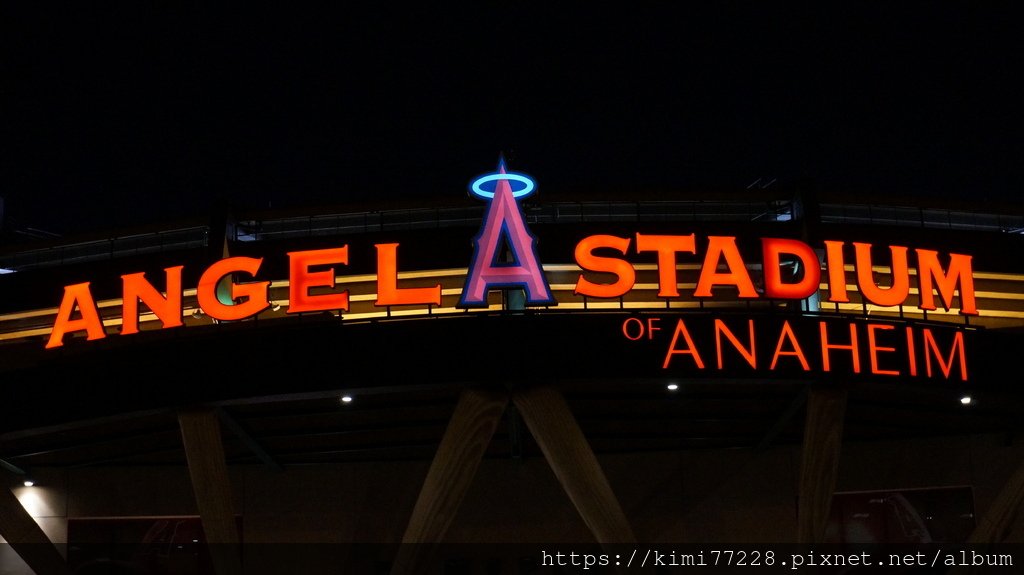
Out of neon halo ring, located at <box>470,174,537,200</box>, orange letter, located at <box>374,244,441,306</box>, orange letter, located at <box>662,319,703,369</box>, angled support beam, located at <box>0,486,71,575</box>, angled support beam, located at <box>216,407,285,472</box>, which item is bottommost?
angled support beam, located at <box>0,486,71,575</box>

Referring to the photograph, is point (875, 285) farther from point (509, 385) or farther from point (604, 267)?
point (509, 385)

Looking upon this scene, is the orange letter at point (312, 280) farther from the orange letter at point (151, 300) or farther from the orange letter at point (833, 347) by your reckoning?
the orange letter at point (833, 347)

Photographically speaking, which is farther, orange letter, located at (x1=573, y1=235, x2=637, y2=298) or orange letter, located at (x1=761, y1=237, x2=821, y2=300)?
orange letter, located at (x1=761, y1=237, x2=821, y2=300)

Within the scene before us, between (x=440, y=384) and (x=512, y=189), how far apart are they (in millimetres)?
6346

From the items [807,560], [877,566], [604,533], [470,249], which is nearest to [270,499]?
[470,249]

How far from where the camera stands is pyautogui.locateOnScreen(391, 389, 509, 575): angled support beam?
83.2 ft

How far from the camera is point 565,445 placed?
2538 centimetres

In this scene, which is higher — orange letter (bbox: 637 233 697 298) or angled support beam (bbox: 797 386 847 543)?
orange letter (bbox: 637 233 697 298)

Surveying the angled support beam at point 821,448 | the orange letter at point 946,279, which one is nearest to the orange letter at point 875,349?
the angled support beam at point 821,448

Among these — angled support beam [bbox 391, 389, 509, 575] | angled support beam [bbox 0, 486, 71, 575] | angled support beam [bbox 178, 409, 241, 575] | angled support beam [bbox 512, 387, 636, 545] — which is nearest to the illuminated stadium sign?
angled support beam [bbox 512, 387, 636, 545]

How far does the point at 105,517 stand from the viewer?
1362 inches

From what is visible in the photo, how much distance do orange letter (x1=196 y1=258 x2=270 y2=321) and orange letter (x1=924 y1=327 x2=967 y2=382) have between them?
645 inches

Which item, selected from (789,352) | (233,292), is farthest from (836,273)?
(233,292)

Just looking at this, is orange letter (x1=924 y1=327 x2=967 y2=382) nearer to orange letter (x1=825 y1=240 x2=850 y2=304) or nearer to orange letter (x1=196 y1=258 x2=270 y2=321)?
orange letter (x1=825 y1=240 x2=850 y2=304)
